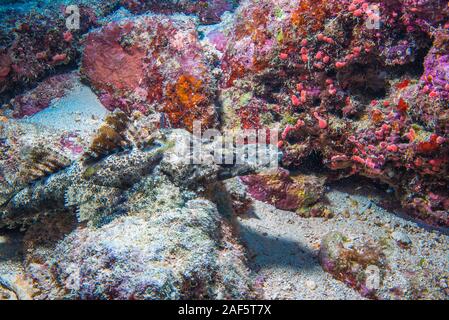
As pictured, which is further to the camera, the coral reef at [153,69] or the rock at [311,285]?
the coral reef at [153,69]

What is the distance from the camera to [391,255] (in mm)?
3545

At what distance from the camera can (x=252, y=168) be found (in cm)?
318

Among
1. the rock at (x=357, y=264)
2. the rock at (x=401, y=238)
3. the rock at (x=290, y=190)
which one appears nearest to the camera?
the rock at (x=357, y=264)

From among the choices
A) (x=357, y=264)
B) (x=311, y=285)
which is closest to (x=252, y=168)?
(x=311, y=285)

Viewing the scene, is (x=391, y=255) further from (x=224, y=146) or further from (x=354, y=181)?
(x=224, y=146)

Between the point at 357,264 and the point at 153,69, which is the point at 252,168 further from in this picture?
the point at 153,69

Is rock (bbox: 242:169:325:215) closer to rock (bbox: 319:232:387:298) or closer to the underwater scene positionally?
the underwater scene

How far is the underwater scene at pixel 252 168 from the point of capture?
2.83 metres

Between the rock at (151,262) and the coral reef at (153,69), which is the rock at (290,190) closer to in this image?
the coral reef at (153,69)

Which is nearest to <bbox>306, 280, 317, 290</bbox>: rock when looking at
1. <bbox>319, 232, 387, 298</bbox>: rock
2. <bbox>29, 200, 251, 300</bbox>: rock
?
<bbox>319, 232, 387, 298</bbox>: rock

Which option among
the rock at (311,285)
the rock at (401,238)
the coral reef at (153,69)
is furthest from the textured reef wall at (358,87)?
the rock at (311,285)

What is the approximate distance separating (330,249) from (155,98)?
11.3 feet

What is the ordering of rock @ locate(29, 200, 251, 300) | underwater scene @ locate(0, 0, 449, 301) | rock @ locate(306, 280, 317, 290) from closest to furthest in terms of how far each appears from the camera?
rock @ locate(29, 200, 251, 300), underwater scene @ locate(0, 0, 449, 301), rock @ locate(306, 280, 317, 290)

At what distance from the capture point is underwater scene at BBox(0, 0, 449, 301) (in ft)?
9.30
